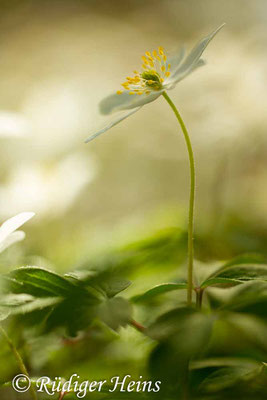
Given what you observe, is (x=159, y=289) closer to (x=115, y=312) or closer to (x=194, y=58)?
(x=115, y=312)

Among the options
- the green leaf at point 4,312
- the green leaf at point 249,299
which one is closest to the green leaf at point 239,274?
the green leaf at point 249,299

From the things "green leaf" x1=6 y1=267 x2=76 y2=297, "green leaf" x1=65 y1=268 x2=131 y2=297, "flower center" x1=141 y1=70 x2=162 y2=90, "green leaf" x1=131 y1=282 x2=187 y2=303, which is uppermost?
"flower center" x1=141 y1=70 x2=162 y2=90

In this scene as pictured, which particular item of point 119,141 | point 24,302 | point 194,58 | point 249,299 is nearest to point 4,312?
point 24,302

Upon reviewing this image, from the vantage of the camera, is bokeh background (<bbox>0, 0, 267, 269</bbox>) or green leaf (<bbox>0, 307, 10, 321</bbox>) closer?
green leaf (<bbox>0, 307, 10, 321</bbox>)

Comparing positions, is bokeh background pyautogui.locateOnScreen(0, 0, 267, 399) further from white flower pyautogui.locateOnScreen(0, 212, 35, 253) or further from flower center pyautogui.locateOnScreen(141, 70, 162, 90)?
flower center pyautogui.locateOnScreen(141, 70, 162, 90)

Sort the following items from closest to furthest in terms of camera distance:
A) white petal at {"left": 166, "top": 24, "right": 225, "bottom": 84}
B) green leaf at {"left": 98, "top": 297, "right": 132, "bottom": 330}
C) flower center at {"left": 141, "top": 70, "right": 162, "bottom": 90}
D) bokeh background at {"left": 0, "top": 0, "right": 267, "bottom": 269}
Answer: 1. green leaf at {"left": 98, "top": 297, "right": 132, "bottom": 330}
2. white petal at {"left": 166, "top": 24, "right": 225, "bottom": 84}
3. flower center at {"left": 141, "top": 70, "right": 162, "bottom": 90}
4. bokeh background at {"left": 0, "top": 0, "right": 267, "bottom": 269}

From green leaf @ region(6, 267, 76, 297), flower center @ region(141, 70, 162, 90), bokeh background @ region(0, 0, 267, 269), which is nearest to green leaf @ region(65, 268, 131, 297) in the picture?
green leaf @ region(6, 267, 76, 297)

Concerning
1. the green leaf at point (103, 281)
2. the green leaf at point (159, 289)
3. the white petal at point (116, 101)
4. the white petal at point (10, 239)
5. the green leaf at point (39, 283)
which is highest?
the white petal at point (116, 101)

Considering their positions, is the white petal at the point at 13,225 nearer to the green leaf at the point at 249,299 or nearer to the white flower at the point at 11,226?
the white flower at the point at 11,226

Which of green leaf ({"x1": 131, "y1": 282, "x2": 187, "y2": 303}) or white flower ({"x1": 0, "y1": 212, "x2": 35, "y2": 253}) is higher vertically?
white flower ({"x1": 0, "y1": 212, "x2": 35, "y2": 253})
